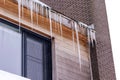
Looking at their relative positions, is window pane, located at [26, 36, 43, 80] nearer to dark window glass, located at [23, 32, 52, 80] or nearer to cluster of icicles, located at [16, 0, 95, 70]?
dark window glass, located at [23, 32, 52, 80]

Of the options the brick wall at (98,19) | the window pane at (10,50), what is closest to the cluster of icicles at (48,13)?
the brick wall at (98,19)

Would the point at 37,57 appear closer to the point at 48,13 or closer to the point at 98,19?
the point at 48,13

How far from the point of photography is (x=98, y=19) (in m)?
8.59

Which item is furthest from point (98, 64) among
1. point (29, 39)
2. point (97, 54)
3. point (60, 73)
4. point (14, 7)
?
point (14, 7)

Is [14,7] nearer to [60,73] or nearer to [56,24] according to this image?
[56,24]

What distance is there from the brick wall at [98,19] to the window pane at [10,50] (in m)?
2.12

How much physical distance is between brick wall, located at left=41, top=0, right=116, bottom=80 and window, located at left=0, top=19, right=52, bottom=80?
1341mm

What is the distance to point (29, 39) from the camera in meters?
7.14

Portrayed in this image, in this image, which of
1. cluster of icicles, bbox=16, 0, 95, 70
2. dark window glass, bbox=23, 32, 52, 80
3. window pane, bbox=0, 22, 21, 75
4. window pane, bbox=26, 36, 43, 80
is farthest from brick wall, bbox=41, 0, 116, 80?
window pane, bbox=0, 22, 21, 75

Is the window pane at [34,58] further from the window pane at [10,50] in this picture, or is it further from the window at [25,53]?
the window pane at [10,50]

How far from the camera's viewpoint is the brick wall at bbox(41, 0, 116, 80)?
8.00 meters

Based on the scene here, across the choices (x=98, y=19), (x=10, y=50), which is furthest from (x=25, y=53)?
(x=98, y=19)

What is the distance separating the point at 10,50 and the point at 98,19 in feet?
8.96

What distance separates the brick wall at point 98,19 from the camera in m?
8.00
